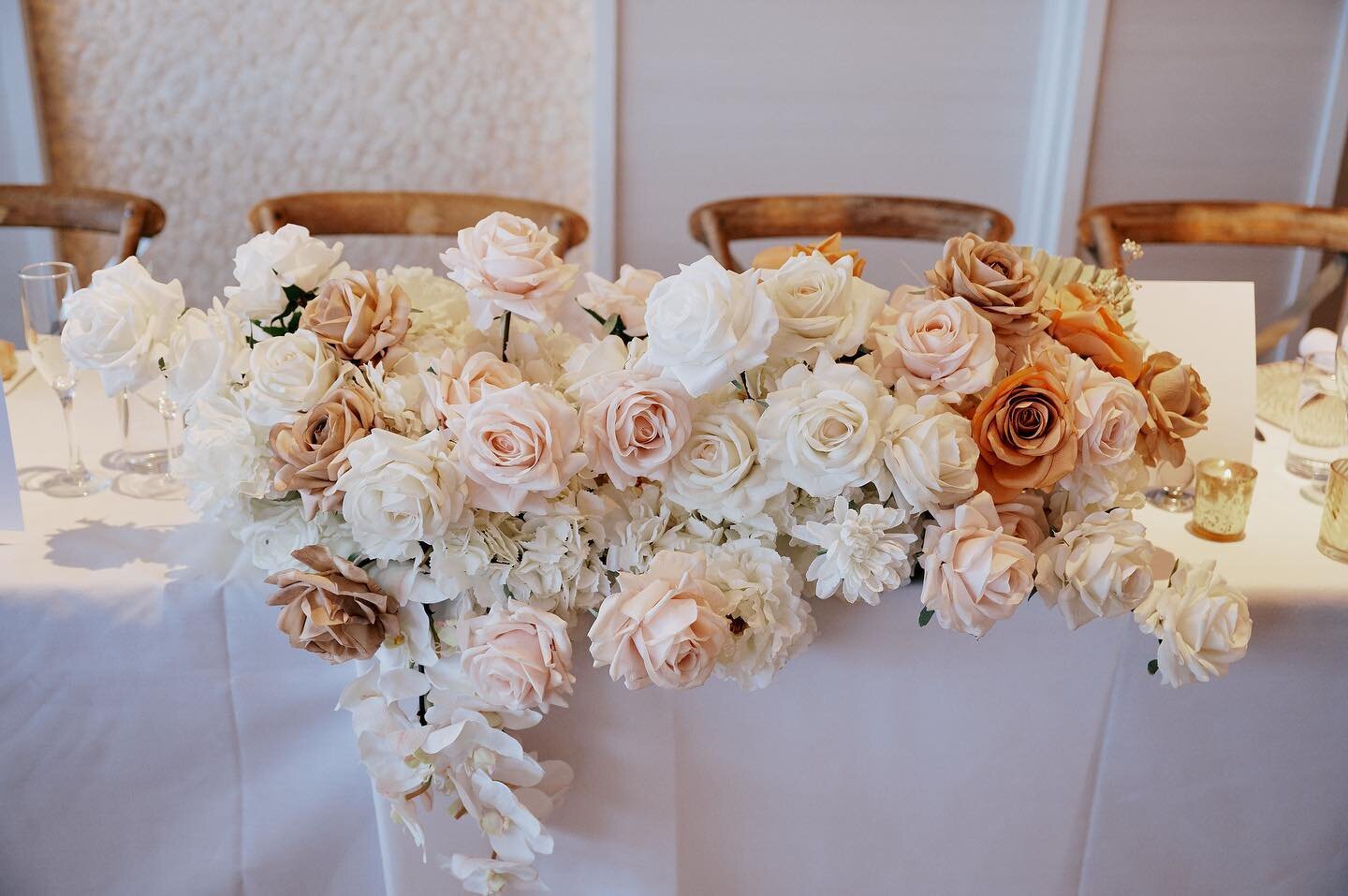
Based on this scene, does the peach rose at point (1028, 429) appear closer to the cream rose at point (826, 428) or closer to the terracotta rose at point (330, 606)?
the cream rose at point (826, 428)

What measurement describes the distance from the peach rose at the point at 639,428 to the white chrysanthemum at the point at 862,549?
0.39 feet

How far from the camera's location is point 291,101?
2795 millimetres

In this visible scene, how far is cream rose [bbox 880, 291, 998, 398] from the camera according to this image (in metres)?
0.86

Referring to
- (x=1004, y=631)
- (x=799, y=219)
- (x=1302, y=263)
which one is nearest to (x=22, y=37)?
(x=799, y=219)

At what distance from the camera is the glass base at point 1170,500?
1265 mm

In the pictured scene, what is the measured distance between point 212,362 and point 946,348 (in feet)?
1.85

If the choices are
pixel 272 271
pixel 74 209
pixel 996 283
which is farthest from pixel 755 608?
pixel 74 209

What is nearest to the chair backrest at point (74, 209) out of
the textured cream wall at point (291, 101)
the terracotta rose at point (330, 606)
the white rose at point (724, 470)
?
the textured cream wall at point (291, 101)

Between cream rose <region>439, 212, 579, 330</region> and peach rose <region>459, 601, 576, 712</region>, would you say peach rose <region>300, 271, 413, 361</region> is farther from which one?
peach rose <region>459, 601, 576, 712</region>

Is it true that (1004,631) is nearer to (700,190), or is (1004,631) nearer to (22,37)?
(700,190)

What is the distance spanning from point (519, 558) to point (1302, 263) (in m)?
3.02

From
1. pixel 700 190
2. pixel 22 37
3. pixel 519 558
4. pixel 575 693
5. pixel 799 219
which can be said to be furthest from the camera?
pixel 700 190

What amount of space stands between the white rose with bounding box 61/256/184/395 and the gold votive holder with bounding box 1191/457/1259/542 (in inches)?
38.1

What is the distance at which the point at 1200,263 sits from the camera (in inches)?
125
